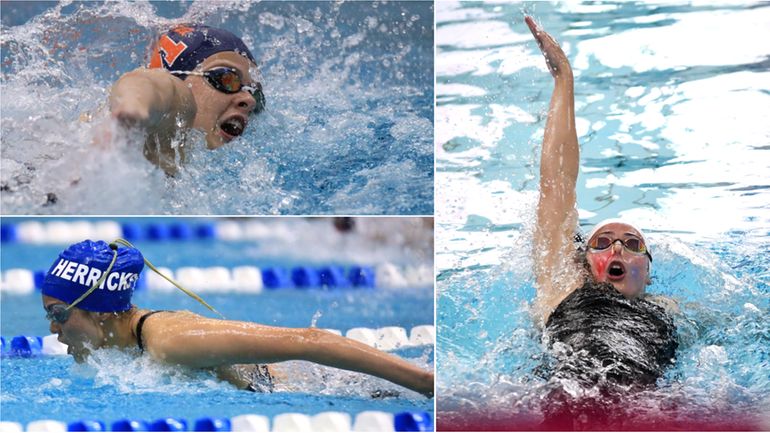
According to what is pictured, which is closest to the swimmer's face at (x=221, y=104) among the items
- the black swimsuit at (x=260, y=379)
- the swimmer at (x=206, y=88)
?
the swimmer at (x=206, y=88)

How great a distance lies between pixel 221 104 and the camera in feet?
8.18

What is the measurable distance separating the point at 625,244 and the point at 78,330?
176 centimetres

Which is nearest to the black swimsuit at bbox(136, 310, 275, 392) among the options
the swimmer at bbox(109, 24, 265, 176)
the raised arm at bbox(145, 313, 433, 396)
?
the raised arm at bbox(145, 313, 433, 396)

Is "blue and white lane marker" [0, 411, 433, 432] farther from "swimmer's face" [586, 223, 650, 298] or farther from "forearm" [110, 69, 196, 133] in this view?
"forearm" [110, 69, 196, 133]

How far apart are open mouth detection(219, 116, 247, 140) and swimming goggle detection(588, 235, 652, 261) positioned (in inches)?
48.7

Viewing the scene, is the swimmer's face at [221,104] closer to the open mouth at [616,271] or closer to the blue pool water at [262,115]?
the blue pool water at [262,115]

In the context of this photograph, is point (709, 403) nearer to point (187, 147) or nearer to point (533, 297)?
point (533, 297)

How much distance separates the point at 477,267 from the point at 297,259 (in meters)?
1.01

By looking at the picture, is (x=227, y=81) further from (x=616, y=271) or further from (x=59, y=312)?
(x=616, y=271)

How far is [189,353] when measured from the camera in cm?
222

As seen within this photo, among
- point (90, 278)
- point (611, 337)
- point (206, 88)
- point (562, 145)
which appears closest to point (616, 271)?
point (611, 337)

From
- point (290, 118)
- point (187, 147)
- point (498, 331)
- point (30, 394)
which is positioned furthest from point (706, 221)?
point (30, 394)

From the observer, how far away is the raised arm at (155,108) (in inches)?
72.0

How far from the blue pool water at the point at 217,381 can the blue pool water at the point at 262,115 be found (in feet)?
0.91
